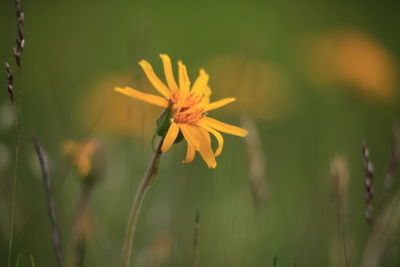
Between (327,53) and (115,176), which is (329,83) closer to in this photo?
(327,53)

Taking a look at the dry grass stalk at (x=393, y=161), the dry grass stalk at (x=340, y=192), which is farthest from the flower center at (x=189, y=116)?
the dry grass stalk at (x=393, y=161)

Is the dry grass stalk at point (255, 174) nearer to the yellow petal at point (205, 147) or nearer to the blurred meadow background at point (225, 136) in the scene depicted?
the blurred meadow background at point (225, 136)

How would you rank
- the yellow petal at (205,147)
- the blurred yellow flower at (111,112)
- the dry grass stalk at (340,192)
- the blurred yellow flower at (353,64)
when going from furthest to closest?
the blurred yellow flower at (353,64) → the blurred yellow flower at (111,112) → the dry grass stalk at (340,192) → the yellow petal at (205,147)

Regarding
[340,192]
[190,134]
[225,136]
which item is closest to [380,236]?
[340,192]

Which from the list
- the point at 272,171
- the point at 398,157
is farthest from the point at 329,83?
the point at 398,157

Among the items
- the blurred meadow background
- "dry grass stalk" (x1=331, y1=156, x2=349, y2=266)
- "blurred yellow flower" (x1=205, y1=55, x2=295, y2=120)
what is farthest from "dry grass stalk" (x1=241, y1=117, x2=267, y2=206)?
"blurred yellow flower" (x1=205, y1=55, x2=295, y2=120)
